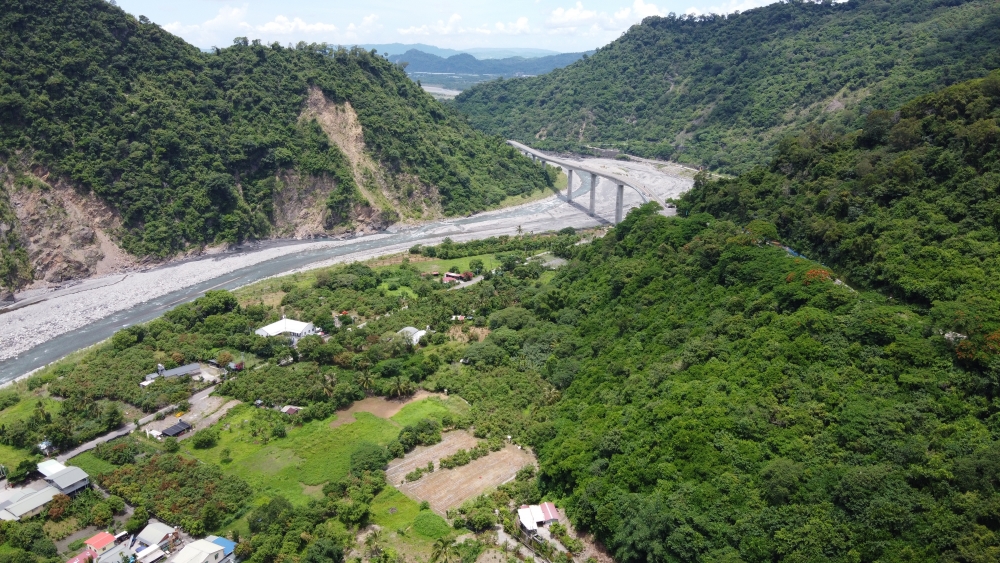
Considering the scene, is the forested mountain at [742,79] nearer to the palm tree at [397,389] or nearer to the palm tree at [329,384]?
the palm tree at [397,389]

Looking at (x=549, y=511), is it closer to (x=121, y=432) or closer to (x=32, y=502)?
(x=32, y=502)

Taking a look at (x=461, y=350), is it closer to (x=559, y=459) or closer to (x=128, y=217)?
(x=559, y=459)

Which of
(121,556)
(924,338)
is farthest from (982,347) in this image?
(121,556)

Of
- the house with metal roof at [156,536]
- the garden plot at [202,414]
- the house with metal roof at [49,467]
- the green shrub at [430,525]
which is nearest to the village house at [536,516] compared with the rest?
the green shrub at [430,525]

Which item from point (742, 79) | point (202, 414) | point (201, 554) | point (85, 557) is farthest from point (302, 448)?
point (742, 79)

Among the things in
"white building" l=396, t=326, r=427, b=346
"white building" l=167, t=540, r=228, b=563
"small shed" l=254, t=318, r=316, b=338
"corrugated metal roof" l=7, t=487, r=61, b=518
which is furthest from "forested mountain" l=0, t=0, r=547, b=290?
"white building" l=167, t=540, r=228, b=563

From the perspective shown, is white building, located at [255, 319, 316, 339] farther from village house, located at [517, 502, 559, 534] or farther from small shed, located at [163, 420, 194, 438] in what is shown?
village house, located at [517, 502, 559, 534]

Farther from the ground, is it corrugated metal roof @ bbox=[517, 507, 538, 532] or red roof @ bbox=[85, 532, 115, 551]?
corrugated metal roof @ bbox=[517, 507, 538, 532]
